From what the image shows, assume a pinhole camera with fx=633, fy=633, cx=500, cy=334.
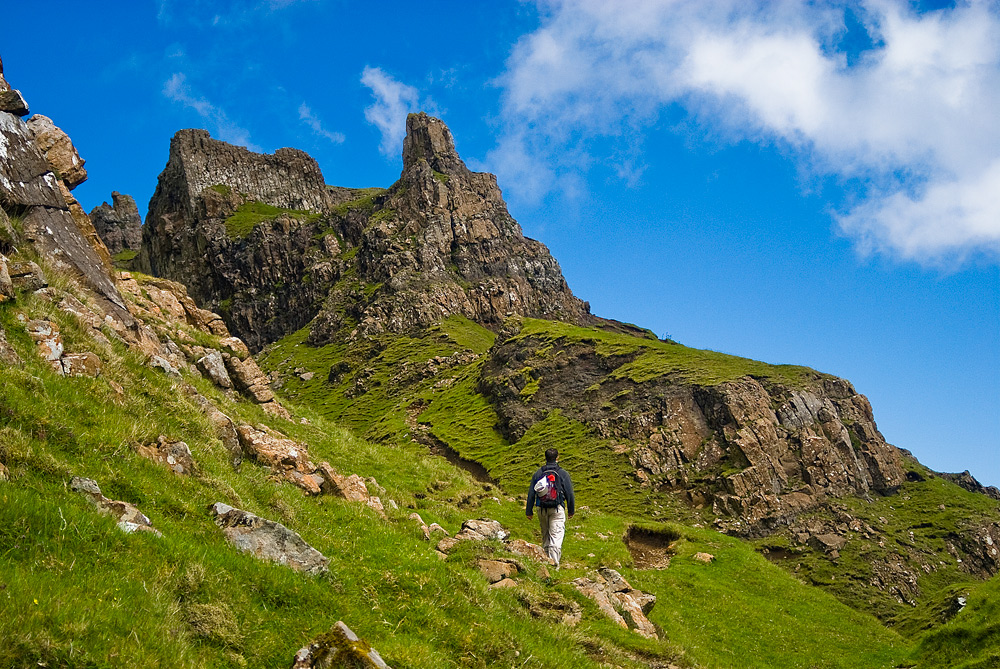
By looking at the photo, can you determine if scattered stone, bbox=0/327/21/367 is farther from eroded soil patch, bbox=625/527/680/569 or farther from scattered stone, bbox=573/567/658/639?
eroded soil patch, bbox=625/527/680/569

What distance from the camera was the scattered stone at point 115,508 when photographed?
326 inches

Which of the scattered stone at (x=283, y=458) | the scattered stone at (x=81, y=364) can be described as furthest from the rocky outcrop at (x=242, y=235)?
the scattered stone at (x=81, y=364)

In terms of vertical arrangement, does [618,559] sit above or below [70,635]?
above

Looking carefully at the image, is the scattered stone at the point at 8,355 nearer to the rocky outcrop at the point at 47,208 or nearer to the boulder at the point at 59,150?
the rocky outcrop at the point at 47,208

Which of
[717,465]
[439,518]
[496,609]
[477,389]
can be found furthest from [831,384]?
[496,609]

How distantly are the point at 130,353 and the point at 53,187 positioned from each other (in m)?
9.56

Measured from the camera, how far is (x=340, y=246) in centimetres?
15562

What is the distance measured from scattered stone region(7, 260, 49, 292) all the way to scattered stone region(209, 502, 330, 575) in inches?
364

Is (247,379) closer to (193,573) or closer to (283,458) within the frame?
(283,458)

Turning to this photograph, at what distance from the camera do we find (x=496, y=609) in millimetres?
10945

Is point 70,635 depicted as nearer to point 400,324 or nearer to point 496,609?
point 496,609

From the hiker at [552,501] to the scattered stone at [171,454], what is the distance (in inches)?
344

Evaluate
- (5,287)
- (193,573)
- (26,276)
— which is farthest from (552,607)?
(26,276)

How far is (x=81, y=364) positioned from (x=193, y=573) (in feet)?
24.6
